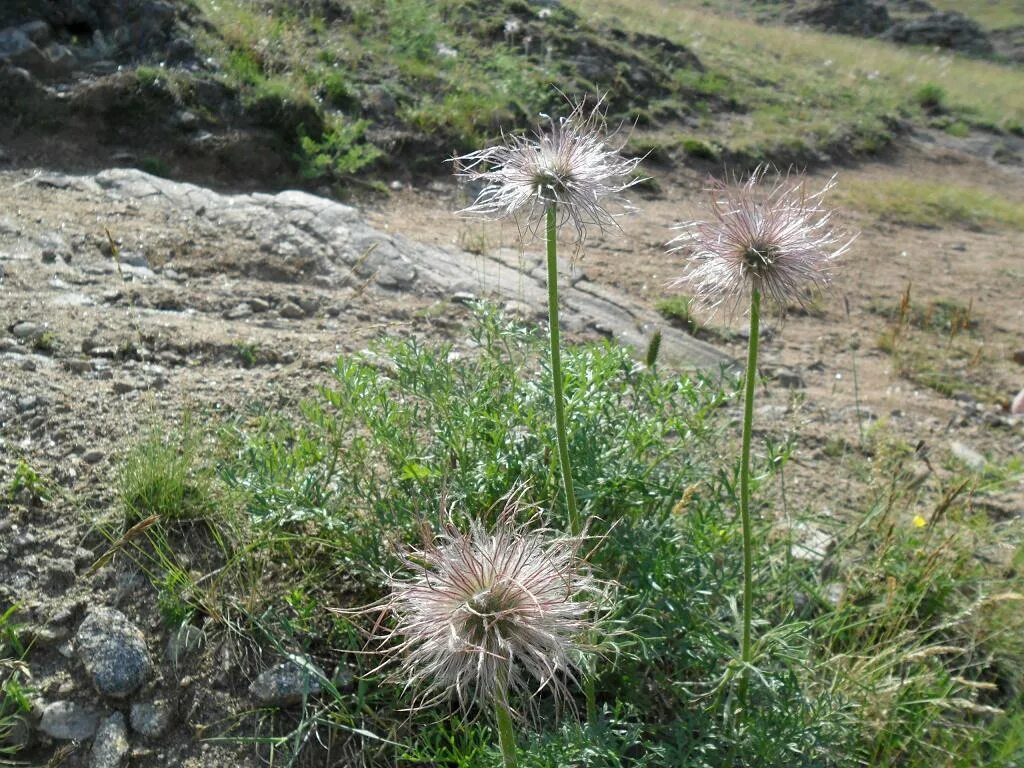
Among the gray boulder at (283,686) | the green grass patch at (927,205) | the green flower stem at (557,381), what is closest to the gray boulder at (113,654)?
the gray boulder at (283,686)

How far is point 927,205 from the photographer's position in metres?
10.8

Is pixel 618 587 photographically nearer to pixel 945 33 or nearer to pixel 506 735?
pixel 506 735

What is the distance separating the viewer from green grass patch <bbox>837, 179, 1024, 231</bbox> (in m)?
10.3

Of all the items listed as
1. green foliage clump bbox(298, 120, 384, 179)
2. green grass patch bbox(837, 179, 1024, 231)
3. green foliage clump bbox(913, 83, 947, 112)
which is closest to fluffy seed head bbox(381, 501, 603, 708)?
green foliage clump bbox(298, 120, 384, 179)

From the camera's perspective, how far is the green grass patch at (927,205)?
10.3m

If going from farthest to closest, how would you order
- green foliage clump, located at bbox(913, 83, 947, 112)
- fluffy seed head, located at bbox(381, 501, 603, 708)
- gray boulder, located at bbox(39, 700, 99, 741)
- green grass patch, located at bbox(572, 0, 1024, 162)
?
green foliage clump, located at bbox(913, 83, 947, 112) → green grass patch, located at bbox(572, 0, 1024, 162) → gray boulder, located at bbox(39, 700, 99, 741) → fluffy seed head, located at bbox(381, 501, 603, 708)

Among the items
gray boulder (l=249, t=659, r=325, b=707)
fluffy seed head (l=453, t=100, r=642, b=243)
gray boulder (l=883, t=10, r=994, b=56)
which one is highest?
fluffy seed head (l=453, t=100, r=642, b=243)

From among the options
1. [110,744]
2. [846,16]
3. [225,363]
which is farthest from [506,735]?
[846,16]

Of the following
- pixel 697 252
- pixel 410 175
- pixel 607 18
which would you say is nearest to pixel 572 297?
pixel 410 175

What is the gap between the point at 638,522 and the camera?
2791mm

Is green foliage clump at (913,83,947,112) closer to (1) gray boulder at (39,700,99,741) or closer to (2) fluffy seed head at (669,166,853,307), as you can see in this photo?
(2) fluffy seed head at (669,166,853,307)

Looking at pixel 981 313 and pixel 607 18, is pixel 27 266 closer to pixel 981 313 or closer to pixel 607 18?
pixel 981 313

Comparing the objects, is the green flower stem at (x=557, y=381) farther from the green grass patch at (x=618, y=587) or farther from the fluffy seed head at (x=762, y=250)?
the fluffy seed head at (x=762, y=250)

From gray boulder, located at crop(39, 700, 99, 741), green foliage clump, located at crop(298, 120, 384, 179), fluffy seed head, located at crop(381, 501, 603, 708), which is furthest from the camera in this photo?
green foliage clump, located at crop(298, 120, 384, 179)
